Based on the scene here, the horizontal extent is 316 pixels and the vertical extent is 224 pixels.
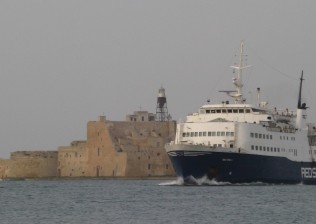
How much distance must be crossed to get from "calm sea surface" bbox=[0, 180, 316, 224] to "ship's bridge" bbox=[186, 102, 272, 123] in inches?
168

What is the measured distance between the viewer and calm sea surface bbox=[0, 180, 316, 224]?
47062 mm

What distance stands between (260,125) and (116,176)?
127ft

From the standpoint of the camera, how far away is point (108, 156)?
109 meters

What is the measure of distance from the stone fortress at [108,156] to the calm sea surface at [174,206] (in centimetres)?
3863

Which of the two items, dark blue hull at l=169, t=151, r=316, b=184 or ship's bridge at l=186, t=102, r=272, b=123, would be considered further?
ship's bridge at l=186, t=102, r=272, b=123

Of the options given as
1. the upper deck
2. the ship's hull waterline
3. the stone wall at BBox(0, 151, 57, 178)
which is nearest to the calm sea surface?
the ship's hull waterline

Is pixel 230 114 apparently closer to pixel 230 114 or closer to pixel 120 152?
pixel 230 114

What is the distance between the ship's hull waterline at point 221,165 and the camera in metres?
66.5

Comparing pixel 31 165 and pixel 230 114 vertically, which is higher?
pixel 230 114

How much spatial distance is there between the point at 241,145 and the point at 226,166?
212cm

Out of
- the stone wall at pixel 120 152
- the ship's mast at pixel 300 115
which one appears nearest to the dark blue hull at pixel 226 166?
the ship's mast at pixel 300 115

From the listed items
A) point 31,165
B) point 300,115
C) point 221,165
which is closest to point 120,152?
point 31,165

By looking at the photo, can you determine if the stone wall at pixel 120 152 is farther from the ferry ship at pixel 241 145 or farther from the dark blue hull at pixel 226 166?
the dark blue hull at pixel 226 166

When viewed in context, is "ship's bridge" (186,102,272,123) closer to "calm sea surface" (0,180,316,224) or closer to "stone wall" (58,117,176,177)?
"calm sea surface" (0,180,316,224)
